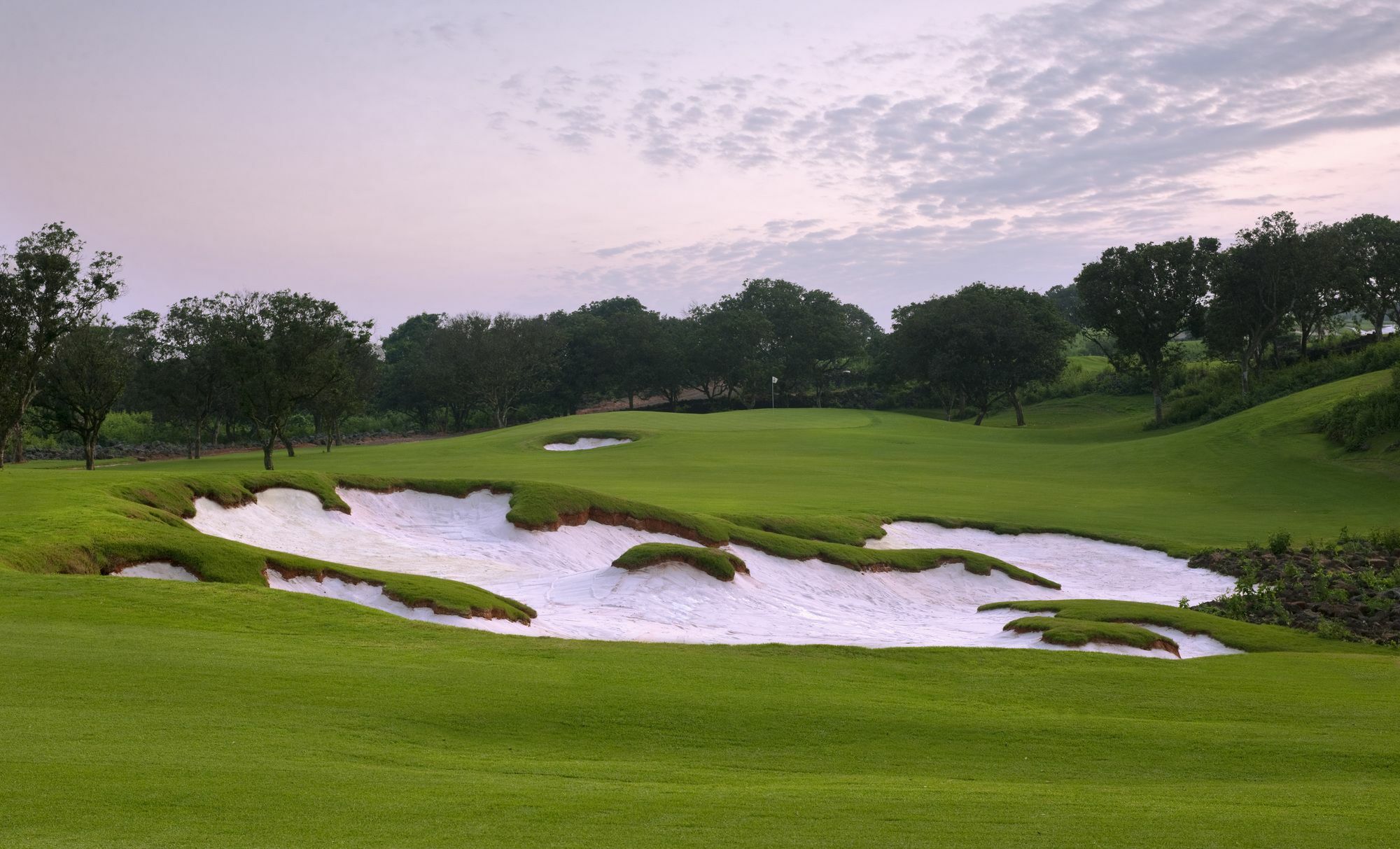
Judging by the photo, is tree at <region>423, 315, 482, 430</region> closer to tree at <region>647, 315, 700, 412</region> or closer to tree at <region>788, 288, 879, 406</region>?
tree at <region>647, 315, 700, 412</region>

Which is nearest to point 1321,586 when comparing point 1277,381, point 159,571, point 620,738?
point 620,738

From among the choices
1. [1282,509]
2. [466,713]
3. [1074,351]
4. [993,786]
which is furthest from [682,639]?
[1074,351]

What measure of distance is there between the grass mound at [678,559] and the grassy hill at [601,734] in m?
6.51

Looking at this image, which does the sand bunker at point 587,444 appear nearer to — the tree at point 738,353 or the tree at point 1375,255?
the tree at point 738,353

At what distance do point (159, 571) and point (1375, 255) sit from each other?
80014 mm

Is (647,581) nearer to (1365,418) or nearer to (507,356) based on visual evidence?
(1365,418)

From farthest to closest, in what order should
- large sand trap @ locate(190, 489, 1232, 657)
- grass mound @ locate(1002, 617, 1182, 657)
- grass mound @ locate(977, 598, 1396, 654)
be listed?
1. large sand trap @ locate(190, 489, 1232, 657)
2. grass mound @ locate(977, 598, 1396, 654)
3. grass mound @ locate(1002, 617, 1182, 657)

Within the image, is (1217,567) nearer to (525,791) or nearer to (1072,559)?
(1072,559)

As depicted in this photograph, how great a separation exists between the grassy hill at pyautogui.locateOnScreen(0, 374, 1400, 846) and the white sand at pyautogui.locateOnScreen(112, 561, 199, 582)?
39cm

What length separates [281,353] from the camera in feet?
145

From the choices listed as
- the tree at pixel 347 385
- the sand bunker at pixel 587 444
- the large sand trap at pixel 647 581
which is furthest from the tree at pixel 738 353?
the large sand trap at pixel 647 581

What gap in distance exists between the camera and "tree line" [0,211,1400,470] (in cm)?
4400

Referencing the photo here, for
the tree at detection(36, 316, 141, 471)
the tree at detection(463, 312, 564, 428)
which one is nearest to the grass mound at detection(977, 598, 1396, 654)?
the tree at detection(36, 316, 141, 471)

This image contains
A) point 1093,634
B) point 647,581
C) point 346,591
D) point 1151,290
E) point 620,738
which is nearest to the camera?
point 620,738
